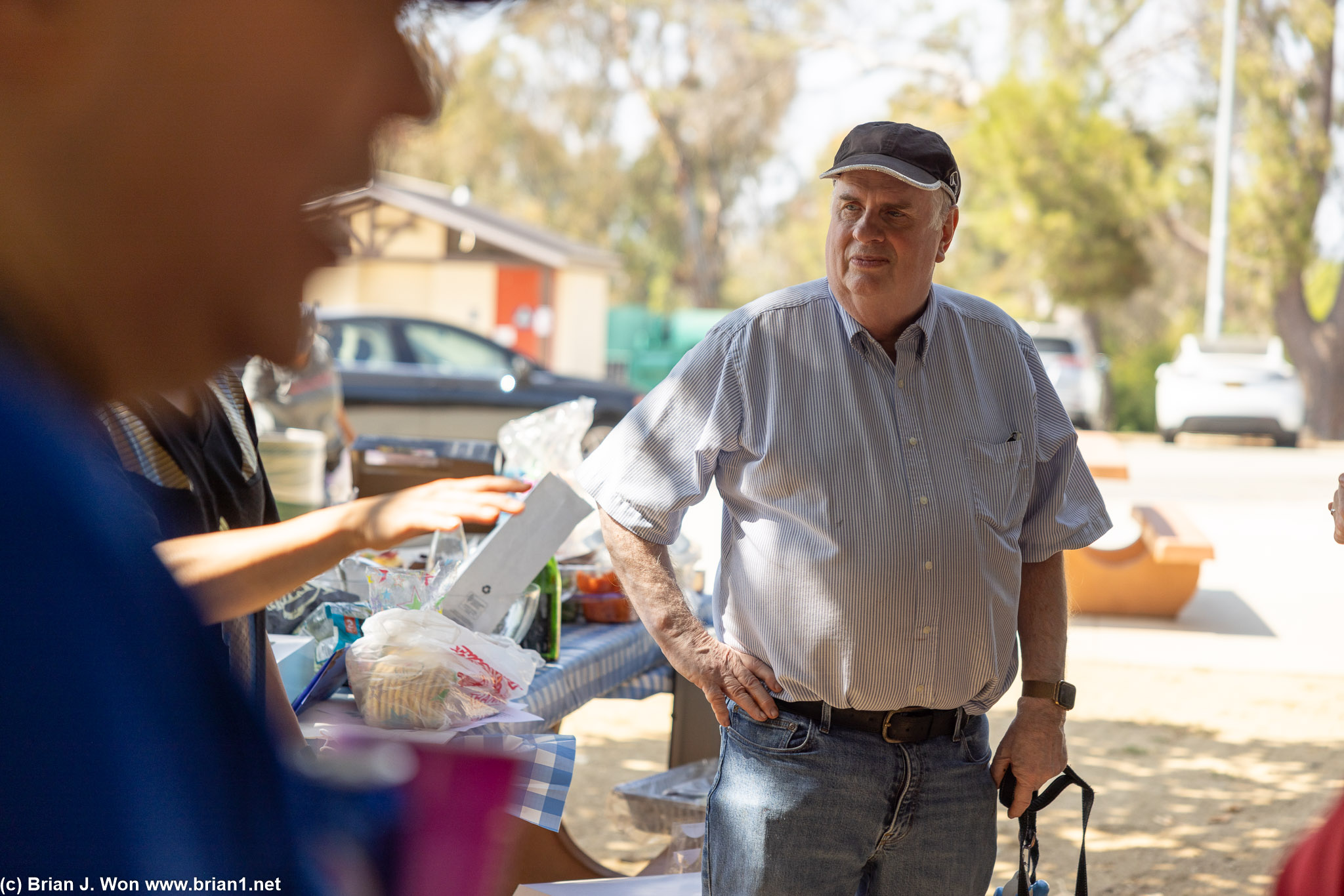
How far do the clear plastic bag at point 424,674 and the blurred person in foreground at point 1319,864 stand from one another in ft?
5.41

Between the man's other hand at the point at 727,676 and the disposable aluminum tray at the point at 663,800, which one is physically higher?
the man's other hand at the point at 727,676

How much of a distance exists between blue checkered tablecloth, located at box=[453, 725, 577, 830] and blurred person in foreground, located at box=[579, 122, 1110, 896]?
295mm

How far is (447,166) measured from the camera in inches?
1521

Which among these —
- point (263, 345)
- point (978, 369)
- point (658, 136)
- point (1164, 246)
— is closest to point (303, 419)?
point (978, 369)

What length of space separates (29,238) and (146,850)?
0.64ft

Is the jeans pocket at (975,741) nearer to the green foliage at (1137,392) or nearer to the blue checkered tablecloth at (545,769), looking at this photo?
the blue checkered tablecloth at (545,769)

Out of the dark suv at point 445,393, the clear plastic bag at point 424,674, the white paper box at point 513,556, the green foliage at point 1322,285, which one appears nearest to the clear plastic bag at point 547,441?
the white paper box at point 513,556

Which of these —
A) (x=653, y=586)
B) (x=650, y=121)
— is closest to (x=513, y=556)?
(x=653, y=586)

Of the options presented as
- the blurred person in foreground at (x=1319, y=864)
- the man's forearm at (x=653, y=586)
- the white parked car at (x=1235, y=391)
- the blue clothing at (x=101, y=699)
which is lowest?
the white parked car at (x=1235, y=391)

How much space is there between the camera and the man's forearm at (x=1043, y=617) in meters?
2.46

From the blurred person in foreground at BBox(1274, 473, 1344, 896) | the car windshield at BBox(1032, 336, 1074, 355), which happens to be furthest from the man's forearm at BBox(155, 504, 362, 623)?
the car windshield at BBox(1032, 336, 1074, 355)

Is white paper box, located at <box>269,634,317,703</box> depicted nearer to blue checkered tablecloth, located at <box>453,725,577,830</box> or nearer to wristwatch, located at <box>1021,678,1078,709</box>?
blue checkered tablecloth, located at <box>453,725,577,830</box>

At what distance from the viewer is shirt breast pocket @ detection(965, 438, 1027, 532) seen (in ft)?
7.55

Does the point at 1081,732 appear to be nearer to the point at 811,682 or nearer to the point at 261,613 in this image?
the point at 811,682
